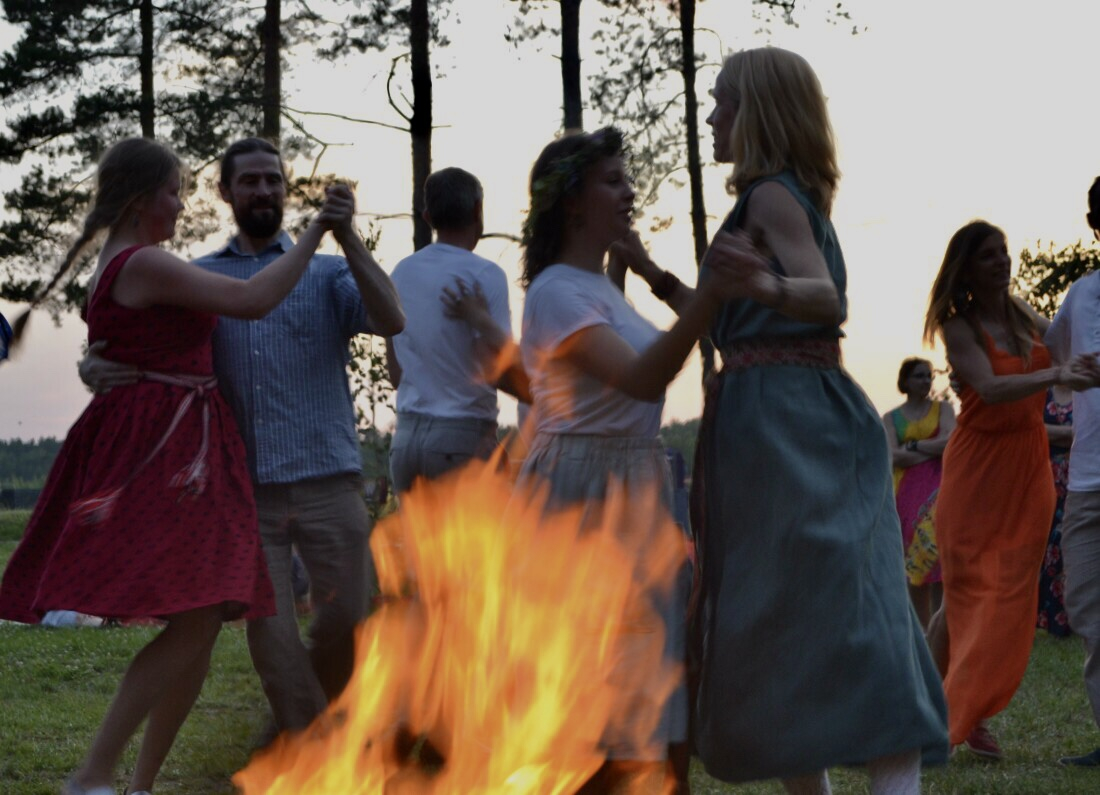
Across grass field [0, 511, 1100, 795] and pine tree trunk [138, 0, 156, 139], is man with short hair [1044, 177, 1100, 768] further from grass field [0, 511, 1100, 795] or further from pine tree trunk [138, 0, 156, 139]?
pine tree trunk [138, 0, 156, 139]

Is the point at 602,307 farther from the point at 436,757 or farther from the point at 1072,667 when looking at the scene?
the point at 1072,667

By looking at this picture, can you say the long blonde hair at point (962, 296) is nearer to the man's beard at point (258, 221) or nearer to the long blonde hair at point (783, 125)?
the long blonde hair at point (783, 125)

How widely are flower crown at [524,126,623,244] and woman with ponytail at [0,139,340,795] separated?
0.66m

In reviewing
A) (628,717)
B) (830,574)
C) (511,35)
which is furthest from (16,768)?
(511,35)

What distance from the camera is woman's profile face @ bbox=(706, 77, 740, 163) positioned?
12.8 ft

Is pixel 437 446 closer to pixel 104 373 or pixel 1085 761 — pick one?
pixel 104 373

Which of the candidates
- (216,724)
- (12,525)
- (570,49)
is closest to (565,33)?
(570,49)

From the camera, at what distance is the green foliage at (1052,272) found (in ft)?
67.7

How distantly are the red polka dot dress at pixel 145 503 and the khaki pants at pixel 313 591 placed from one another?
0.53m

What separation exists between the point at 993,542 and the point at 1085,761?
3.26 ft

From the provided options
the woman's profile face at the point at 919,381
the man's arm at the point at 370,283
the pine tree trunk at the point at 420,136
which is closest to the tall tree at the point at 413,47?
the pine tree trunk at the point at 420,136

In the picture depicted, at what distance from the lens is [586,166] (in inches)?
161

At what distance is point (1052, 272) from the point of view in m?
20.8

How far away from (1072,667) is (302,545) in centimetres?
637
